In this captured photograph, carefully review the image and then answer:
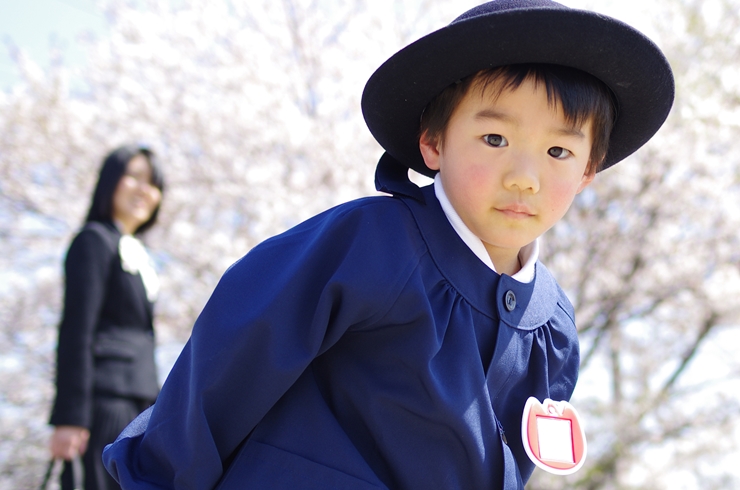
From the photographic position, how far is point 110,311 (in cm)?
264

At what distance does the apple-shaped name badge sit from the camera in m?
1.20

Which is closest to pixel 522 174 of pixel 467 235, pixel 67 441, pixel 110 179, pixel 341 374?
pixel 467 235

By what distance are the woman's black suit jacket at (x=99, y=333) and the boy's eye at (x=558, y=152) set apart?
1.86 meters

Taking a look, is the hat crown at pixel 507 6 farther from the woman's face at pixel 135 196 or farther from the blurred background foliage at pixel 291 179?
the blurred background foliage at pixel 291 179

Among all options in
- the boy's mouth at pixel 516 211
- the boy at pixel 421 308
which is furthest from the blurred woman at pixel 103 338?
the boy's mouth at pixel 516 211

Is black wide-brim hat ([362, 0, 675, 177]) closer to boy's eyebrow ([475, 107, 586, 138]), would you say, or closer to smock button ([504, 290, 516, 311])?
boy's eyebrow ([475, 107, 586, 138])

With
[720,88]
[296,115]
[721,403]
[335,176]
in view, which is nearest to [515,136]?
[335,176]

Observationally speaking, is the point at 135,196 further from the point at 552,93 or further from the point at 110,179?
the point at 552,93

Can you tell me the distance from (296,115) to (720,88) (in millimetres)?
3060

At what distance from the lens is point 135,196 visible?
2.97 m

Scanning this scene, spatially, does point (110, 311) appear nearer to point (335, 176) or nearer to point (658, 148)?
point (335, 176)

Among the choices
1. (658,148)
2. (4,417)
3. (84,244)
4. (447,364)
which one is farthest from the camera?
(4,417)

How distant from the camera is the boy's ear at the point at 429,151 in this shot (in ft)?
4.35

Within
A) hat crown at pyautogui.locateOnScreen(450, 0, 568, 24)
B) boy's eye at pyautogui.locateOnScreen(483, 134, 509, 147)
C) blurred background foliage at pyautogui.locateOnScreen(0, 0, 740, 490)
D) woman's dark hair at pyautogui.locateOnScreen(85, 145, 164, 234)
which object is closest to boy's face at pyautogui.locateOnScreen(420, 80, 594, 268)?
boy's eye at pyautogui.locateOnScreen(483, 134, 509, 147)
